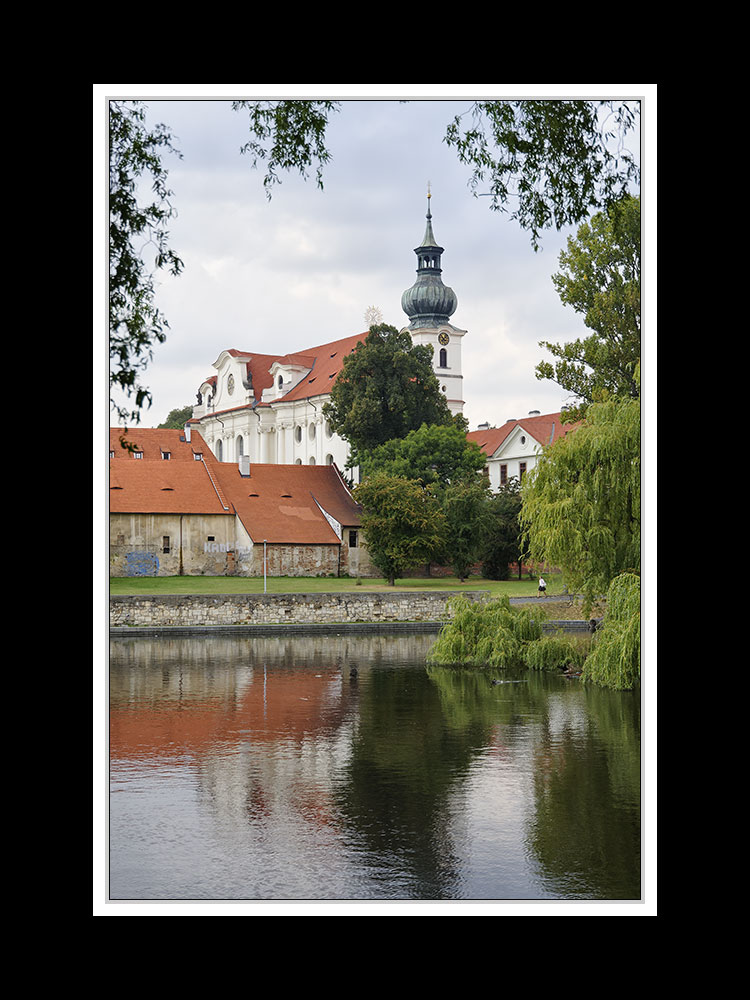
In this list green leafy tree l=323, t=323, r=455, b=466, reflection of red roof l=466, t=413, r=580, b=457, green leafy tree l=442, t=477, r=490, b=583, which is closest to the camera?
green leafy tree l=442, t=477, r=490, b=583

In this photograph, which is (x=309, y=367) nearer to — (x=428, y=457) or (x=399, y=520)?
(x=399, y=520)

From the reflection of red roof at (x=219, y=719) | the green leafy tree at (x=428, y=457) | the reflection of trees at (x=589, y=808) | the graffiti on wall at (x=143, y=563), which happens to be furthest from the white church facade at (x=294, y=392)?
the reflection of trees at (x=589, y=808)

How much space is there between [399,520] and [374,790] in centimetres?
2229

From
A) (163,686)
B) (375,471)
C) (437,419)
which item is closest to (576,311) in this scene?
(163,686)

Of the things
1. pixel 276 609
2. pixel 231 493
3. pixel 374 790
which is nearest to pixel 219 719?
pixel 374 790

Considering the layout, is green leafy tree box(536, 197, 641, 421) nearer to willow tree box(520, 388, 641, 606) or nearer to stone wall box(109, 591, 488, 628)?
willow tree box(520, 388, 641, 606)

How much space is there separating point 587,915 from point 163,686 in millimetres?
13164

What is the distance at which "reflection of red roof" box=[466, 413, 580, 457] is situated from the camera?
39.7 meters

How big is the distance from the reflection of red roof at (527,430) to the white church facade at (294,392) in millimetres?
2466

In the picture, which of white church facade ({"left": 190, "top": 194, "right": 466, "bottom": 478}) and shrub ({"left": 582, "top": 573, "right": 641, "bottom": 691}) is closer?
shrub ({"left": 582, "top": 573, "right": 641, "bottom": 691})

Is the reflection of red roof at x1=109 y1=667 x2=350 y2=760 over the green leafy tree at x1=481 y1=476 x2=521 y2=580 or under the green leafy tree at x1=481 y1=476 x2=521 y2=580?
under

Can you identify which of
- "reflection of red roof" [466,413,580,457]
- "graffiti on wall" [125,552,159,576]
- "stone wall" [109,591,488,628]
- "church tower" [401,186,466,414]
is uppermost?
"church tower" [401,186,466,414]

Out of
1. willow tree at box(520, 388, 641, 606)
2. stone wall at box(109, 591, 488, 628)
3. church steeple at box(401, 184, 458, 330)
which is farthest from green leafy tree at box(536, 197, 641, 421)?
church steeple at box(401, 184, 458, 330)

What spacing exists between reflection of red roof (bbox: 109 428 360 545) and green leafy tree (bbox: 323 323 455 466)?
78.5 inches
